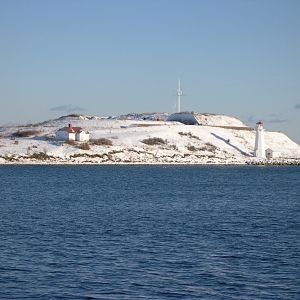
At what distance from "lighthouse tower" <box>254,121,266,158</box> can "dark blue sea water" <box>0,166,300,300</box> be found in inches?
3174

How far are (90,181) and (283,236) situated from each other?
5288 cm

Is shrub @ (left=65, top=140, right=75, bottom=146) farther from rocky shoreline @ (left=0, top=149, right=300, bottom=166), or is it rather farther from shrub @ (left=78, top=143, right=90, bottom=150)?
rocky shoreline @ (left=0, top=149, right=300, bottom=166)

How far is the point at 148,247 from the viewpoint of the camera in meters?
32.4

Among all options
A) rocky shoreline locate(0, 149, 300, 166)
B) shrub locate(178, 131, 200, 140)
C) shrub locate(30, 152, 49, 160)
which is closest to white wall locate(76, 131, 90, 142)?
rocky shoreline locate(0, 149, 300, 166)

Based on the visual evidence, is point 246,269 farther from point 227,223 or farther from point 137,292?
point 227,223

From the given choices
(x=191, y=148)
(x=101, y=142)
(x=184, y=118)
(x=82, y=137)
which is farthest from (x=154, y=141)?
(x=184, y=118)

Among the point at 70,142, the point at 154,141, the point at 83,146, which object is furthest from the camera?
the point at 154,141

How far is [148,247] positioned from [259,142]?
116 m

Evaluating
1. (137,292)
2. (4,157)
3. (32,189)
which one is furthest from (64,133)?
(137,292)

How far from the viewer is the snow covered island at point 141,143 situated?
127700 millimetres

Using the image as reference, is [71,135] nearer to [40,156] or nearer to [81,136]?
[81,136]

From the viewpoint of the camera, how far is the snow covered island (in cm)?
12770

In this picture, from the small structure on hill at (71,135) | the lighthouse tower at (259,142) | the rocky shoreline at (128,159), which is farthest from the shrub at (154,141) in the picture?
the lighthouse tower at (259,142)

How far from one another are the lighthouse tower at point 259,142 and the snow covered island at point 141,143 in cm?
119
